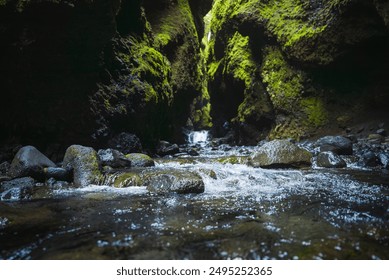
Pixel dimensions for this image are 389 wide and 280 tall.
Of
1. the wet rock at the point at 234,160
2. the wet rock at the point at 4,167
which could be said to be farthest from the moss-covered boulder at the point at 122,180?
the wet rock at the point at 234,160

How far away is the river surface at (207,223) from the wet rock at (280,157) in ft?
7.09

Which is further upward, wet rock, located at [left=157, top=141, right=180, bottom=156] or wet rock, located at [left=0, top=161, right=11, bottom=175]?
wet rock, located at [left=0, top=161, right=11, bottom=175]

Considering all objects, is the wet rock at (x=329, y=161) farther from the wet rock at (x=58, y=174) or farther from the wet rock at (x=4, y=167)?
the wet rock at (x=4, y=167)

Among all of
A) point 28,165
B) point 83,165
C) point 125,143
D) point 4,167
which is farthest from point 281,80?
point 4,167

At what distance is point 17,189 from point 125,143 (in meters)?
5.34

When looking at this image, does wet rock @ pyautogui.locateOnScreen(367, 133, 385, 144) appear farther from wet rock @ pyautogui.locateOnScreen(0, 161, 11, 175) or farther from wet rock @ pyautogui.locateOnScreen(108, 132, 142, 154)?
wet rock @ pyautogui.locateOnScreen(0, 161, 11, 175)

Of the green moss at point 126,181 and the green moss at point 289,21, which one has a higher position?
the green moss at point 289,21

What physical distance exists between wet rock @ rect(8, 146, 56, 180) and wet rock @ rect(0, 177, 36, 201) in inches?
9.8

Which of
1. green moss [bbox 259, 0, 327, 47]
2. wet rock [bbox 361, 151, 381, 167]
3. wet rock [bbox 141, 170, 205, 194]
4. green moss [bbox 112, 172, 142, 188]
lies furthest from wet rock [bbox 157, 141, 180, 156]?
green moss [bbox 259, 0, 327, 47]

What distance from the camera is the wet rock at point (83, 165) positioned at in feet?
20.1

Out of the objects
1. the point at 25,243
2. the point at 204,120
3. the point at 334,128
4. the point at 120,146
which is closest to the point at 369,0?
the point at 334,128

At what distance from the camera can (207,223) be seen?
332 cm

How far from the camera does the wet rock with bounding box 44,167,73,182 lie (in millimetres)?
6223
